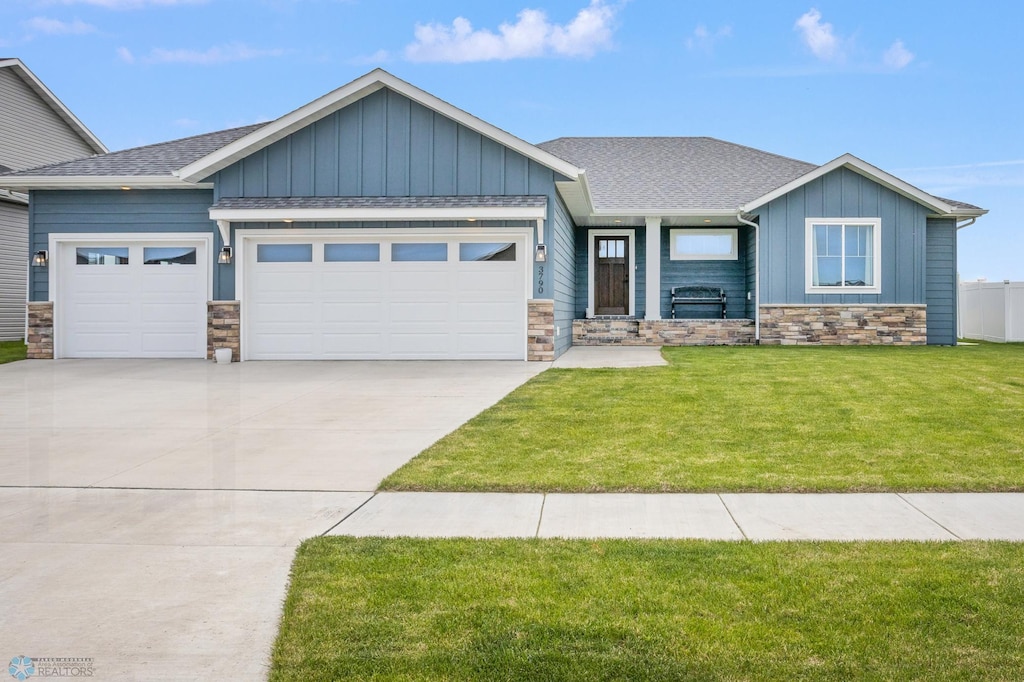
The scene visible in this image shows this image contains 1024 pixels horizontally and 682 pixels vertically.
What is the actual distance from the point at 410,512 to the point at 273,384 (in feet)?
22.5

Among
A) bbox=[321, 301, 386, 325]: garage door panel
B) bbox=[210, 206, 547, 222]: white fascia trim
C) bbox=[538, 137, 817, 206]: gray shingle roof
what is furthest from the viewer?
bbox=[538, 137, 817, 206]: gray shingle roof

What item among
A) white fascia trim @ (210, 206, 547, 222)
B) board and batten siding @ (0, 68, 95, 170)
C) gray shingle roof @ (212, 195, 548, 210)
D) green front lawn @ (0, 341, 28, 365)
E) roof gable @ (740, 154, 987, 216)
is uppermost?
board and batten siding @ (0, 68, 95, 170)

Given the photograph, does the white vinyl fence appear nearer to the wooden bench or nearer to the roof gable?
the roof gable

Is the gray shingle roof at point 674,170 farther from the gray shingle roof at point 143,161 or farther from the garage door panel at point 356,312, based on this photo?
→ the gray shingle roof at point 143,161

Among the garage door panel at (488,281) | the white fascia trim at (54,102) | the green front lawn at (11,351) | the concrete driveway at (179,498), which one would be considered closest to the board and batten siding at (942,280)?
the garage door panel at (488,281)

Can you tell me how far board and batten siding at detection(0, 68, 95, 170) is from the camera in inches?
835

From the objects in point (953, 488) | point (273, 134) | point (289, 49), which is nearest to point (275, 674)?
point (953, 488)

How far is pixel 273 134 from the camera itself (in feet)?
44.3

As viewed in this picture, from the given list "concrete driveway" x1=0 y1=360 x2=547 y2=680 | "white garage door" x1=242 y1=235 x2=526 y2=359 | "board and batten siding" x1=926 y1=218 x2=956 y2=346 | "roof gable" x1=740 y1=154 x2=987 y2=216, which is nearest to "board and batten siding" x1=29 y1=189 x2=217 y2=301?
"white garage door" x1=242 y1=235 x2=526 y2=359

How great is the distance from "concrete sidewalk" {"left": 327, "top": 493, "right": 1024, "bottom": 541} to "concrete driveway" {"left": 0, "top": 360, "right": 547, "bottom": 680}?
20.0 inches

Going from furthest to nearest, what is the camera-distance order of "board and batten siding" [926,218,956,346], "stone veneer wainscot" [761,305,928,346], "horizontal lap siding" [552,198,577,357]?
"board and batten siding" [926,218,956,346], "stone veneer wainscot" [761,305,928,346], "horizontal lap siding" [552,198,577,357]

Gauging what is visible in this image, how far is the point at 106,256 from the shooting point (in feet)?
49.3

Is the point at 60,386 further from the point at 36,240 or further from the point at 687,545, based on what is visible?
the point at 687,545

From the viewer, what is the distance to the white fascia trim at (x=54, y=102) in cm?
2112
